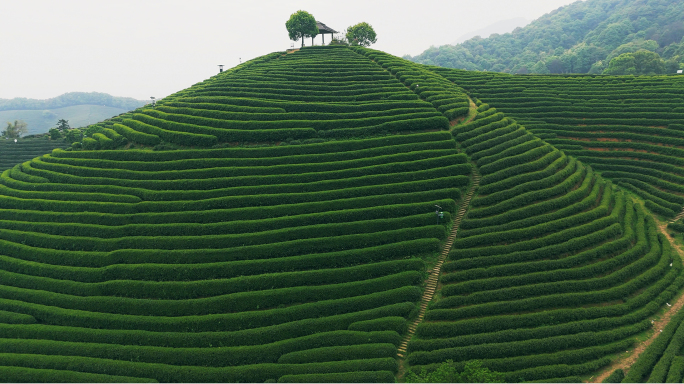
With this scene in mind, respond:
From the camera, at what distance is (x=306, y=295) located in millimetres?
24406

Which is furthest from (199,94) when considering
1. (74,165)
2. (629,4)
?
(629,4)

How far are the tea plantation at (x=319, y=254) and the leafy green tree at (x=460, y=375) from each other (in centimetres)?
107

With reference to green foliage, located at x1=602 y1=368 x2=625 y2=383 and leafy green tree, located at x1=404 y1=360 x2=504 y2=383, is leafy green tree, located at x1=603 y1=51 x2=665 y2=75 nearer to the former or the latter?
green foliage, located at x1=602 y1=368 x2=625 y2=383

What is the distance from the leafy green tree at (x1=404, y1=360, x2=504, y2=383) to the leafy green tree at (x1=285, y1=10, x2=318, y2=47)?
62692mm

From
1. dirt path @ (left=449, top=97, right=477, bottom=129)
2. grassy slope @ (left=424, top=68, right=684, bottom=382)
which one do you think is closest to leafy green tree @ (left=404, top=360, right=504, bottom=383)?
grassy slope @ (left=424, top=68, right=684, bottom=382)

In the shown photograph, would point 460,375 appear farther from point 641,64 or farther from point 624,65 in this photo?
point 641,64

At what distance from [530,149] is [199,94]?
43.4 meters

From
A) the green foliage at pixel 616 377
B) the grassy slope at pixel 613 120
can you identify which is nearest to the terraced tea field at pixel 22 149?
the grassy slope at pixel 613 120

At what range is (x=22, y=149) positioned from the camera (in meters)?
65.3

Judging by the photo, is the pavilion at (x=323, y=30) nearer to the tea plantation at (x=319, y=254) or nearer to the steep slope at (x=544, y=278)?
the tea plantation at (x=319, y=254)

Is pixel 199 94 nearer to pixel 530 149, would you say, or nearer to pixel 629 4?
→ pixel 530 149

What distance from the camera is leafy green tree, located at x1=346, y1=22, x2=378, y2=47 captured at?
7144cm

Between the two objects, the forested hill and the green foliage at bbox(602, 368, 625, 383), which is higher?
the forested hill

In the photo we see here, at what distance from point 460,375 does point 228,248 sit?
18.9m
